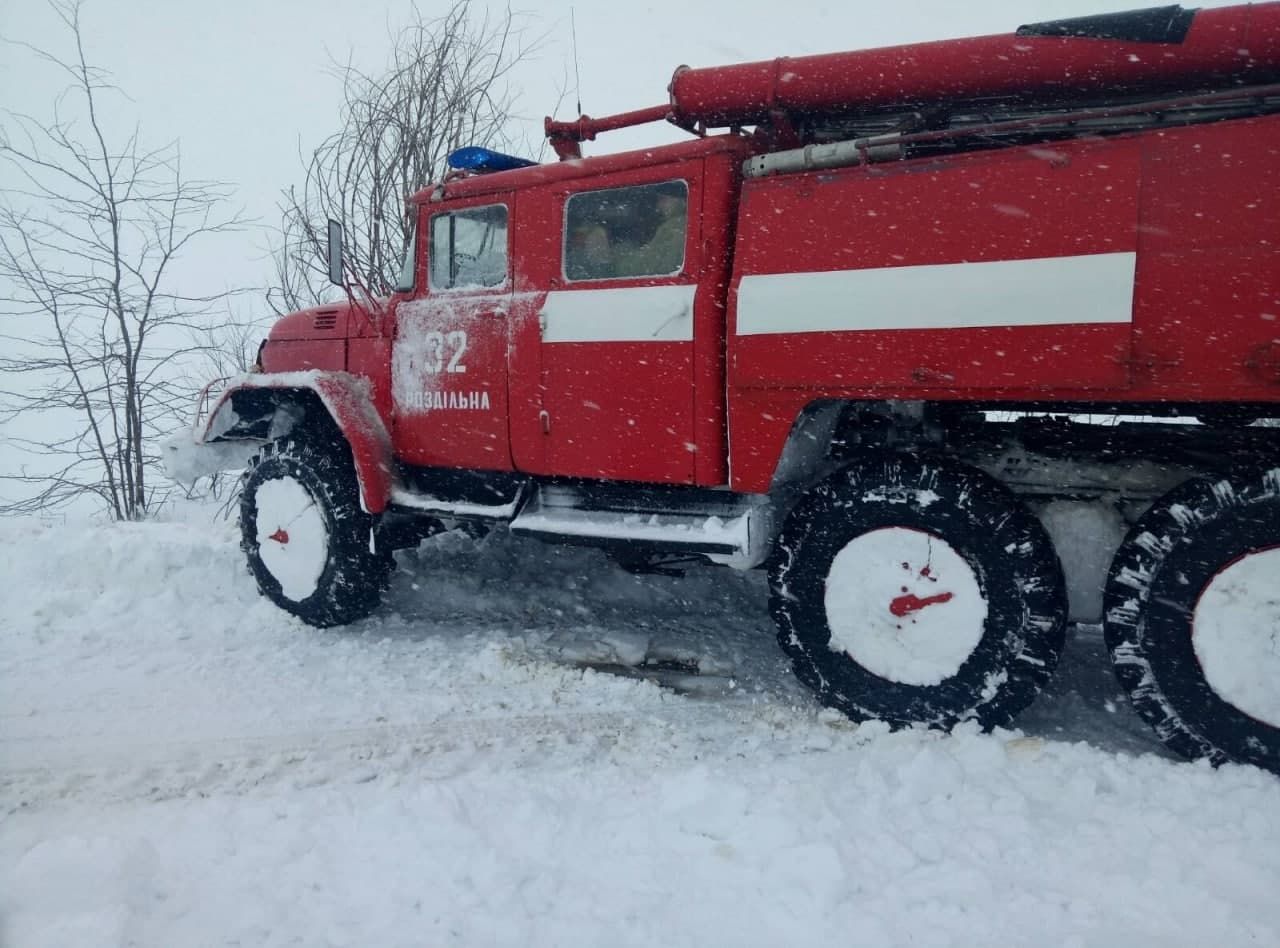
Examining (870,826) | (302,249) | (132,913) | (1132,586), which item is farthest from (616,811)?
(302,249)

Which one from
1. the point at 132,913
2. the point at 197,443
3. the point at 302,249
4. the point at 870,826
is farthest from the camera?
the point at 302,249

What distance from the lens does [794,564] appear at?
11.8ft

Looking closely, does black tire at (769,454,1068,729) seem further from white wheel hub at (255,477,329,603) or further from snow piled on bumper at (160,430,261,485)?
snow piled on bumper at (160,430,261,485)

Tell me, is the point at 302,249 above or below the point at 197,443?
above

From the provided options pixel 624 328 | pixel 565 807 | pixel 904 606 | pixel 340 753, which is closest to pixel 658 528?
pixel 624 328

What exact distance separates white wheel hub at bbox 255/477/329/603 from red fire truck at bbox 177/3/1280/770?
1.94 ft

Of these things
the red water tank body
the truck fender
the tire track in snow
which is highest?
the red water tank body

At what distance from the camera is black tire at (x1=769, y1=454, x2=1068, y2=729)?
125 inches

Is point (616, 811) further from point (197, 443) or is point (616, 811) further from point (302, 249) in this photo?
point (302, 249)

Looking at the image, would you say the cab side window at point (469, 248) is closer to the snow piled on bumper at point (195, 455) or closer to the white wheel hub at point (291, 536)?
the white wheel hub at point (291, 536)

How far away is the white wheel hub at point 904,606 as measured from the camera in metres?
3.26

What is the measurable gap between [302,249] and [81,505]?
4.41m

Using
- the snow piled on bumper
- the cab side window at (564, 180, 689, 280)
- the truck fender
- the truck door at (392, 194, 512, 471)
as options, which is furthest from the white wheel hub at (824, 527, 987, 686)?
the snow piled on bumper

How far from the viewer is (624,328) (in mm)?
3908
